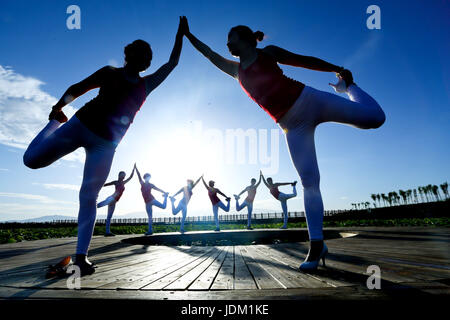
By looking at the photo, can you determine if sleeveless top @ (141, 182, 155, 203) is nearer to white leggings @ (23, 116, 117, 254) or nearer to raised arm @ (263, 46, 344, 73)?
white leggings @ (23, 116, 117, 254)

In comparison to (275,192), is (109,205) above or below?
below

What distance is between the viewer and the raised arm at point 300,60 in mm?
Result: 2318

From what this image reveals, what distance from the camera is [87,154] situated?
7.78 feet

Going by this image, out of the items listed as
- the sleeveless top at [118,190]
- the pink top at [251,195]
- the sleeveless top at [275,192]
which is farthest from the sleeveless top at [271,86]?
the pink top at [251,195]

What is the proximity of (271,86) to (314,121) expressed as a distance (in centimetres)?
54

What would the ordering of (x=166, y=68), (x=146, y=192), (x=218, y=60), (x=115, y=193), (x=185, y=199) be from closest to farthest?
(x=218, y=60)
(x=166, y=68)
(x=115, y=193)
(x=146, y=192)
(x=185, y=199)

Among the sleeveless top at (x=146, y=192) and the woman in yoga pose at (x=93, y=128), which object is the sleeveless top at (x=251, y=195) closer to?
the sleeveless top at (x=146, y=192)

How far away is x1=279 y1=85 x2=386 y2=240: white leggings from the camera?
6.81ft

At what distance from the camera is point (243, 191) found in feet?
39.2

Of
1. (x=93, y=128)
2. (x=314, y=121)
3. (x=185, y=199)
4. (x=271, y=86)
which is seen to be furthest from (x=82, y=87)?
(x=185, y=199)

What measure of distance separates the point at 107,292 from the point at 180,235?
723cm

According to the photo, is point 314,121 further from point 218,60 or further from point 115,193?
point 115,193
